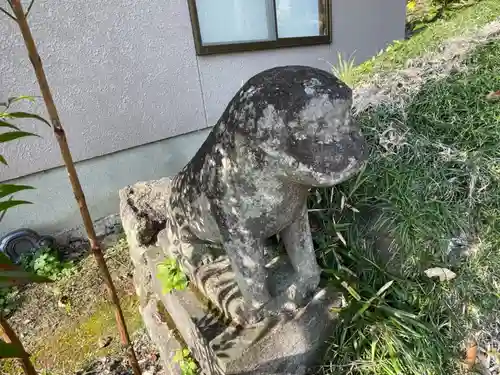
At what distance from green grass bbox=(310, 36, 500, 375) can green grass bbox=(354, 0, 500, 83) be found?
2.14 feet

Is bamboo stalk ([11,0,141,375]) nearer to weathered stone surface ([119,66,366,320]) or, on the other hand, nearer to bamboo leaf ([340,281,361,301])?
weathered stone surface ([119,66,366,320])

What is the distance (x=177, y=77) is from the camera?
3.04 m

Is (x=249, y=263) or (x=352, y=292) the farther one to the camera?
(x=352, y=292)

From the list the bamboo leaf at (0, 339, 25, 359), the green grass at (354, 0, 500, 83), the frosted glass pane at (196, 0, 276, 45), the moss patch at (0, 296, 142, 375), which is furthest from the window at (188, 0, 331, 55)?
the bamboo leaf at (0, 339, 25, 359)

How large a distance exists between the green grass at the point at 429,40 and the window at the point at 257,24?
1160mm

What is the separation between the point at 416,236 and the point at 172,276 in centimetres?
104

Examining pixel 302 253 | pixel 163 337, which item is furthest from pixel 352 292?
pixel 163 337

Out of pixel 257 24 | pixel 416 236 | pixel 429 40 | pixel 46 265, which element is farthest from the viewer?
pixel 257 24

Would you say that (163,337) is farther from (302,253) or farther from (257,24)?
(257,24)

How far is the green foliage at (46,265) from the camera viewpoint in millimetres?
2449

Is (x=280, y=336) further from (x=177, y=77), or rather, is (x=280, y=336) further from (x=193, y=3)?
(x=193, y=3)

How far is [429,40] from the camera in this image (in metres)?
2.71

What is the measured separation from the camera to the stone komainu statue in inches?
34.1

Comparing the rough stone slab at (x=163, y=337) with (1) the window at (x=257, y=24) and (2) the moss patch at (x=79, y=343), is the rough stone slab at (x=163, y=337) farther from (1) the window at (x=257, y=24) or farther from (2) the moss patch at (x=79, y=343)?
(1) the window at (x=257, y=24)
